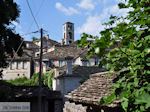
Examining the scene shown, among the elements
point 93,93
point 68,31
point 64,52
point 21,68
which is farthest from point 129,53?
point 68,31

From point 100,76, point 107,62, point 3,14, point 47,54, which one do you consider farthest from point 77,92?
point 47,54

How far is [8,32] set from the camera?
36.8 metres

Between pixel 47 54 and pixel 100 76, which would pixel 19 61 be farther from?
pixel 100 76

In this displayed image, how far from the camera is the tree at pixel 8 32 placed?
114ft

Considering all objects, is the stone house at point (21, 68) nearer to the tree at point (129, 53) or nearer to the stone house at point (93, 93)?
the stone house at point (93, 93)

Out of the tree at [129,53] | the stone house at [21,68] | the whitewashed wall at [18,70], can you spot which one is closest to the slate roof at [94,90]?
the tree at [129,53]

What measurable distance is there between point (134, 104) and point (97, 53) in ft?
3.70

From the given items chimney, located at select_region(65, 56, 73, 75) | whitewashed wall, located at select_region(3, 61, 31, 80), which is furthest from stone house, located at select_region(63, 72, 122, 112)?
whitewashed wall, located at select_region(3, 61, 31, 80)

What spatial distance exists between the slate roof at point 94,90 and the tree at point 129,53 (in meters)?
5.44

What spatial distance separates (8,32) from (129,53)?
30.8 meters

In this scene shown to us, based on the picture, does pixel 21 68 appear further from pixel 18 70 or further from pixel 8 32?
pixel 8 32

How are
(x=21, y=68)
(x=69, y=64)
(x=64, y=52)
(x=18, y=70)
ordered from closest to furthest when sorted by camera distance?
(x=69, y=64) < (x=64, y=52) < (x=21, y=68) < (x=18, y=70)

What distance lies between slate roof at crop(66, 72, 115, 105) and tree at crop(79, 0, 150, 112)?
5.44 meters

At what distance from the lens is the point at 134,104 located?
6.29m
